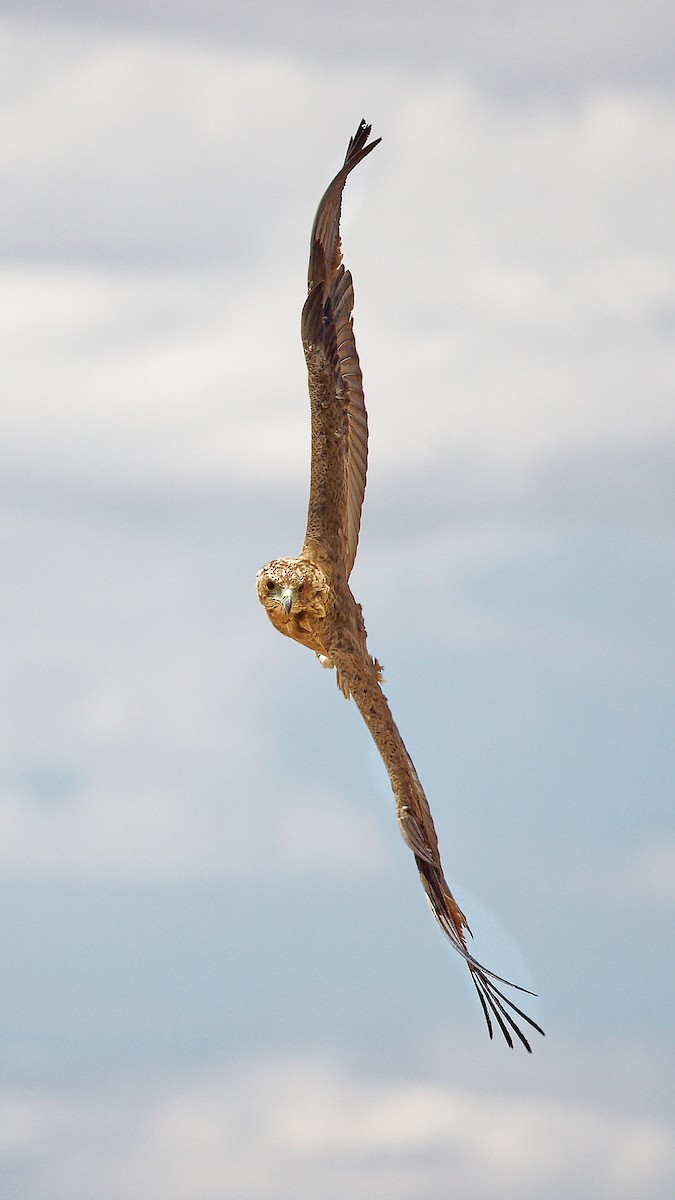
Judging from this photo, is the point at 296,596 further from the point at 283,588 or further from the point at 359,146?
the point at 359,146

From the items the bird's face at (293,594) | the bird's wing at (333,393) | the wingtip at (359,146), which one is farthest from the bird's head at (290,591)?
the wingtip at (359,146)

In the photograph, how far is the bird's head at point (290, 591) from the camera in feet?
32.1

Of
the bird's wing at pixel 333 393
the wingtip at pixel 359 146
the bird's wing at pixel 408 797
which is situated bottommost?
the bird's wing at pixel 408 797

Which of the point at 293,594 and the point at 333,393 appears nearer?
the point at 293,594

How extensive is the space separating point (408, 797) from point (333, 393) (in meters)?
2.21

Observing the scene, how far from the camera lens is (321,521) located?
33.9 ft

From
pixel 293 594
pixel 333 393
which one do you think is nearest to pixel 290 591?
pixel 293 594

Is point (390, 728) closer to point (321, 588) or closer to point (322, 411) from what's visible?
point (321, 588)

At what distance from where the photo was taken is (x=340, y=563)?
1030 centimetres

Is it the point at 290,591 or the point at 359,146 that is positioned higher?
the point at 359,146

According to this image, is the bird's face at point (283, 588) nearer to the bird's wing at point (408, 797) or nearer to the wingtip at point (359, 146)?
the bird's wing at point (408, 797)

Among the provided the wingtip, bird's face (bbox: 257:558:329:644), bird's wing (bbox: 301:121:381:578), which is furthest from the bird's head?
the wingtip

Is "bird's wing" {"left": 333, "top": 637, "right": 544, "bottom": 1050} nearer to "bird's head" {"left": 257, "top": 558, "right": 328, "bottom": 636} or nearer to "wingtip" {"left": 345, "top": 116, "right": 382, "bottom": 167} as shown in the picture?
"bird's head" {"left": 257, "top": 558, "right": 328, "bottom": 636}

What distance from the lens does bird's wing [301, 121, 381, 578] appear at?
34.0ft
